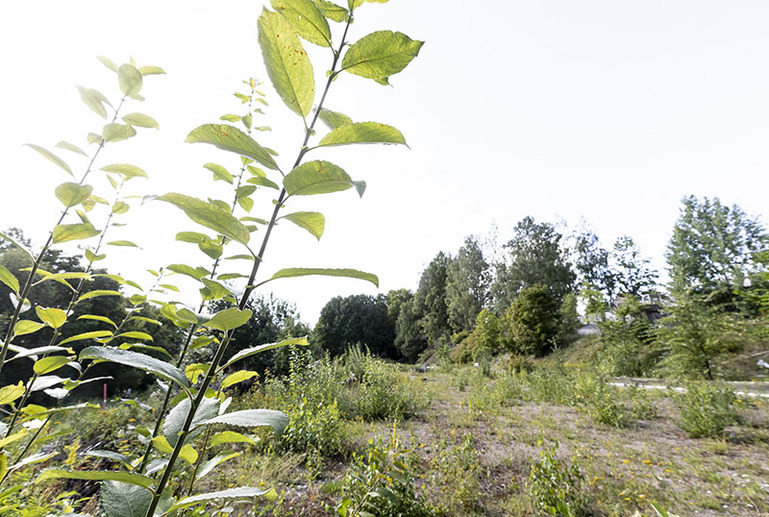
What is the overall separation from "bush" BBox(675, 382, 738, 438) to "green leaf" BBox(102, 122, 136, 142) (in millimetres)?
5639

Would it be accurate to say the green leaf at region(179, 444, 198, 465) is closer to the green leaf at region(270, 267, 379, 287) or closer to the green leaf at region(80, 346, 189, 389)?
the green leaf at region(80, 346, 189, 389)

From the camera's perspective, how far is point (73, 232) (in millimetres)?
714

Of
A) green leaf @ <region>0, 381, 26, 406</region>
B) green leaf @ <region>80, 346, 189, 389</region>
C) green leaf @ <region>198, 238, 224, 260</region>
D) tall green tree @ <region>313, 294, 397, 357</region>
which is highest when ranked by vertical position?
tall green tree @ <region>313, 294, 397, 357</region>

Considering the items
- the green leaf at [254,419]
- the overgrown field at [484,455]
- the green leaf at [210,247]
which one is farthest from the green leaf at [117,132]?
the overgrown field at [484,455]

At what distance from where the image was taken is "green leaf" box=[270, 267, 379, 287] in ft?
1.66

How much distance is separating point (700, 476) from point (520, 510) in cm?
179

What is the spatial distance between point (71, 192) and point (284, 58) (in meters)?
0.57

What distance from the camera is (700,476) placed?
269 cm

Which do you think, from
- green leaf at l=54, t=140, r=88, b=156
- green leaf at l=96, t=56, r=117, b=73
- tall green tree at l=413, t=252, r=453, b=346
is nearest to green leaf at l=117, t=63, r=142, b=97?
green leaf at l=96, t=56, r=117, b=73

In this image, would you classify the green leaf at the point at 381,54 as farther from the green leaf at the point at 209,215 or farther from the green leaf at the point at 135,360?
the green leaf at the point at 135,360

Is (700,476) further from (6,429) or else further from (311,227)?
(6,429)

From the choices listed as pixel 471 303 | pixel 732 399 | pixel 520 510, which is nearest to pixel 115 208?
pixel 520 510

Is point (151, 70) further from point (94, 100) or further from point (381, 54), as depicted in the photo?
point (381, 54)

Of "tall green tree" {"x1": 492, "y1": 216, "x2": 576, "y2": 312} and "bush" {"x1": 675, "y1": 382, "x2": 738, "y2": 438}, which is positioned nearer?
"bush" {"x1": 675, "y1": 382, "x2": 738, "y2": 438}
